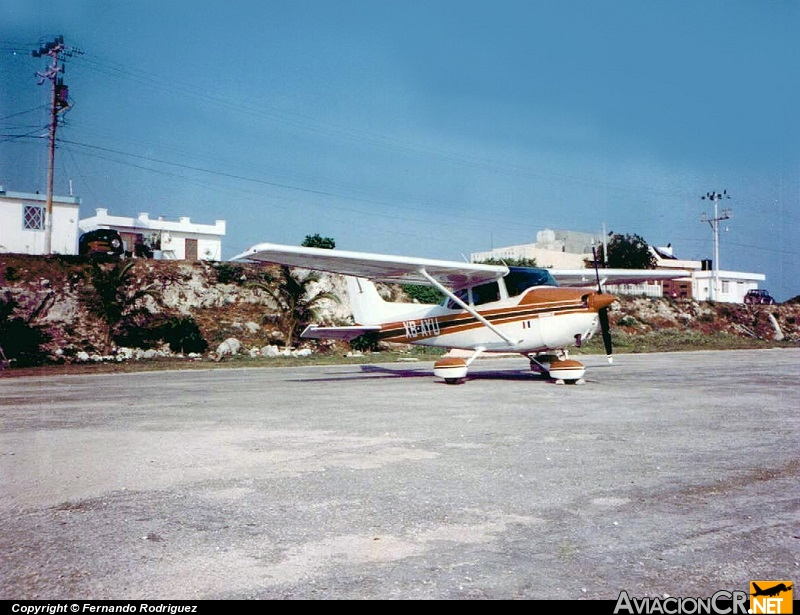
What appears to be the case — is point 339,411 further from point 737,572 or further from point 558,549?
point 737,572

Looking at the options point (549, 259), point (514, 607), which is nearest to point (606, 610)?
point (514, 607)

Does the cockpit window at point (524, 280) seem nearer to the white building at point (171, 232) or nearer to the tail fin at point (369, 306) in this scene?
the tail fin at point (369, 306)

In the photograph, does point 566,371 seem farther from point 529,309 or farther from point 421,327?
point 421,327

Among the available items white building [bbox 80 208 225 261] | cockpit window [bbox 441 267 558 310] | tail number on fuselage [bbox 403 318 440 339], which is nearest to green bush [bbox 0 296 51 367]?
tail number on fuselage [bbox 403 318 440 339]

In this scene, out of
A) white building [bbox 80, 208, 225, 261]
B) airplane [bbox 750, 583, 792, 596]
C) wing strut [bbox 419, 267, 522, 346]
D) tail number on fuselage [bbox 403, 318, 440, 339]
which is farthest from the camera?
white building [bbox 80, 208, 225, 261]

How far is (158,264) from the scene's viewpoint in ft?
110

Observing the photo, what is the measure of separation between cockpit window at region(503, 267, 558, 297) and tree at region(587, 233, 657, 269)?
52140mm

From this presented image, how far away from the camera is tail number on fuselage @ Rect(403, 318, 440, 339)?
16.1 meters

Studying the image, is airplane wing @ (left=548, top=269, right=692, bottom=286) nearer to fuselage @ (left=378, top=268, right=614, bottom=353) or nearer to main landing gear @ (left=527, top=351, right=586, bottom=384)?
fuselage @ (left=378, top=268, right=614, bottom=353)

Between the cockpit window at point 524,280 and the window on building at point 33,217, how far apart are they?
3515 centimetres

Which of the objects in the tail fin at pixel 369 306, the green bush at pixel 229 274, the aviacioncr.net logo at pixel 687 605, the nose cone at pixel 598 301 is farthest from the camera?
the green bush at pixel 229 274

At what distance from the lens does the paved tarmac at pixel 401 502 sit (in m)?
2.96

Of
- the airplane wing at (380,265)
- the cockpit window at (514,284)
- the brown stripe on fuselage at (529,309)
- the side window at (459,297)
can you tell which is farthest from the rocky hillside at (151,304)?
the cockpit window at (514,284)

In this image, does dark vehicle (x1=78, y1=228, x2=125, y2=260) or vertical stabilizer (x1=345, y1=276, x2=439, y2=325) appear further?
dark vehicle (x1=78, y1=228, x2=125, y2=260)
